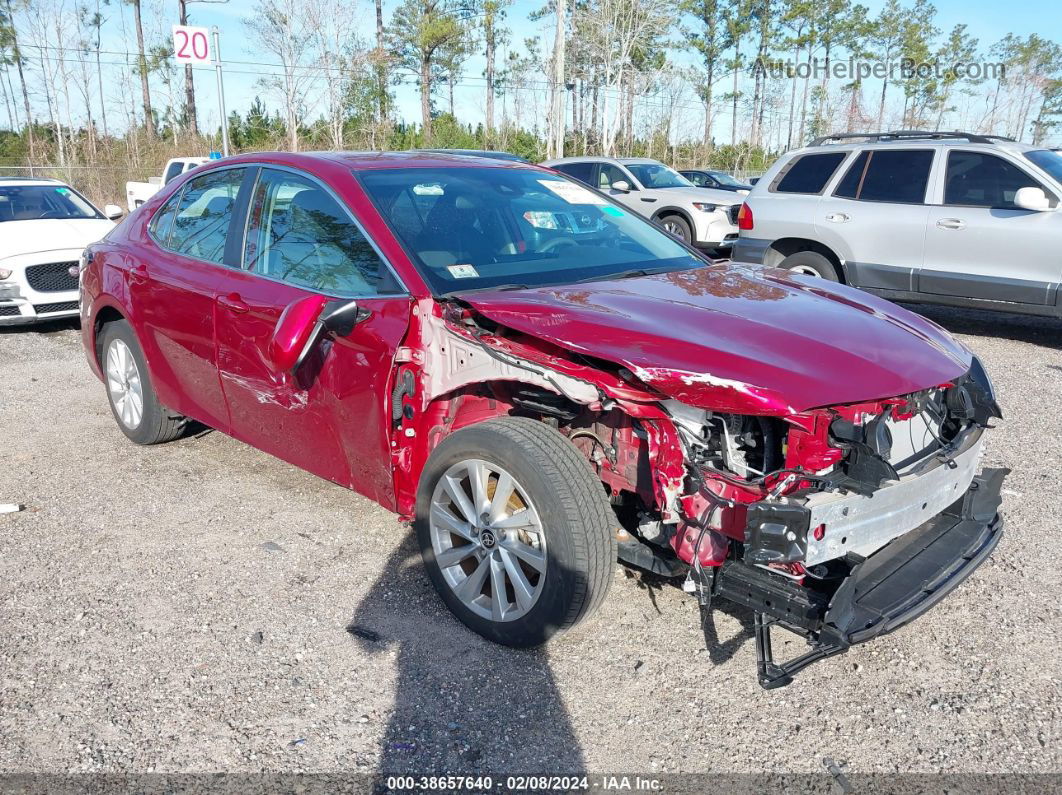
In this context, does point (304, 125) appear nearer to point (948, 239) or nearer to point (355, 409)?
point (948, 239)

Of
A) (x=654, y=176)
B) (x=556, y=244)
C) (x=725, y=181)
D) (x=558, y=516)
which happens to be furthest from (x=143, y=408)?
(x=725, y=181)

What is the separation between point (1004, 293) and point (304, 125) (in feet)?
89.1

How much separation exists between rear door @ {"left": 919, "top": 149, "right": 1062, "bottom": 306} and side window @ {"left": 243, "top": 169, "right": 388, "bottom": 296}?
253 inches

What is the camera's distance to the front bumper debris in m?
2.45

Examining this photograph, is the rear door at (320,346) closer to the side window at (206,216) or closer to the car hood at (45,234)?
the side window at (206,216)

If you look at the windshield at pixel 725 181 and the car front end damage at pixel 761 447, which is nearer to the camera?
the car front end damage at pixel 761 447

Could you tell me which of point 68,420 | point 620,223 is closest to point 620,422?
point 620,223

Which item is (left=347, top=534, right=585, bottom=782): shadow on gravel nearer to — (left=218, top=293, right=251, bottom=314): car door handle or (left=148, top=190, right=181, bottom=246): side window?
(left=218, top=293, right=251, bottom=314): car door handle

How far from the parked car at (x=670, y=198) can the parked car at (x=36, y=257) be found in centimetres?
692

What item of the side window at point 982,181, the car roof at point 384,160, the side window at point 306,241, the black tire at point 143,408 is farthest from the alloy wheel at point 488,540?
the side window at point 982,181

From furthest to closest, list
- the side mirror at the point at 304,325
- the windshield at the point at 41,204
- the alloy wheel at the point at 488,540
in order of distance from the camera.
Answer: the windshield at the point at 41,204 < the side mirror at the point at 304,325 < the alloy wheel at the point at 488,540

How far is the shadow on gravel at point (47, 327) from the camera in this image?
30.2 feet

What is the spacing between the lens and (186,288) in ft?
13.6

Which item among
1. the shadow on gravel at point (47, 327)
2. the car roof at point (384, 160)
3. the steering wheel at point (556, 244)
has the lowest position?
the shadow on gravel at point (47, 327)
